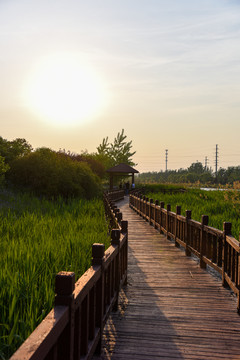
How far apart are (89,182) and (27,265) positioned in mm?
16006

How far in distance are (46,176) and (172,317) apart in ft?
46.9

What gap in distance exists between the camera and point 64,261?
4594 mm

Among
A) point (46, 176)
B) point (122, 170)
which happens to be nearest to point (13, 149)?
point (46, 176)

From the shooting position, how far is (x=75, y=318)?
8.50ft

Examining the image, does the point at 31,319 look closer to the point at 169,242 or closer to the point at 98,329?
the point at 98,329

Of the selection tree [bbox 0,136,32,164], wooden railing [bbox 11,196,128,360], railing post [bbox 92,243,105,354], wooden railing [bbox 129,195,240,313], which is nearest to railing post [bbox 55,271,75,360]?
wooden railing [bbox 11,196,128,360]

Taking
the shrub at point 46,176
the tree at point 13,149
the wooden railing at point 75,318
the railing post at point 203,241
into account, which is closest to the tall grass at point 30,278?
the wooden railing at point 75,318

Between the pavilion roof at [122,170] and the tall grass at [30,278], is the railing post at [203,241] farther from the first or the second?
the pavilion roof at [122,170]

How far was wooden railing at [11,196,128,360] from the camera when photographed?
1771 millimetres

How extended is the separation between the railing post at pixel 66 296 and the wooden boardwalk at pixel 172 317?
4.43ft

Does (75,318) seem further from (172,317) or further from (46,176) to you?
(46,176)

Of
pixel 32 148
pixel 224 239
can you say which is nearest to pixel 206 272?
pixel 224 239

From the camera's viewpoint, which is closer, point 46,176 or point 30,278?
point 30,278

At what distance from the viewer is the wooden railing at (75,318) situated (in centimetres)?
177
